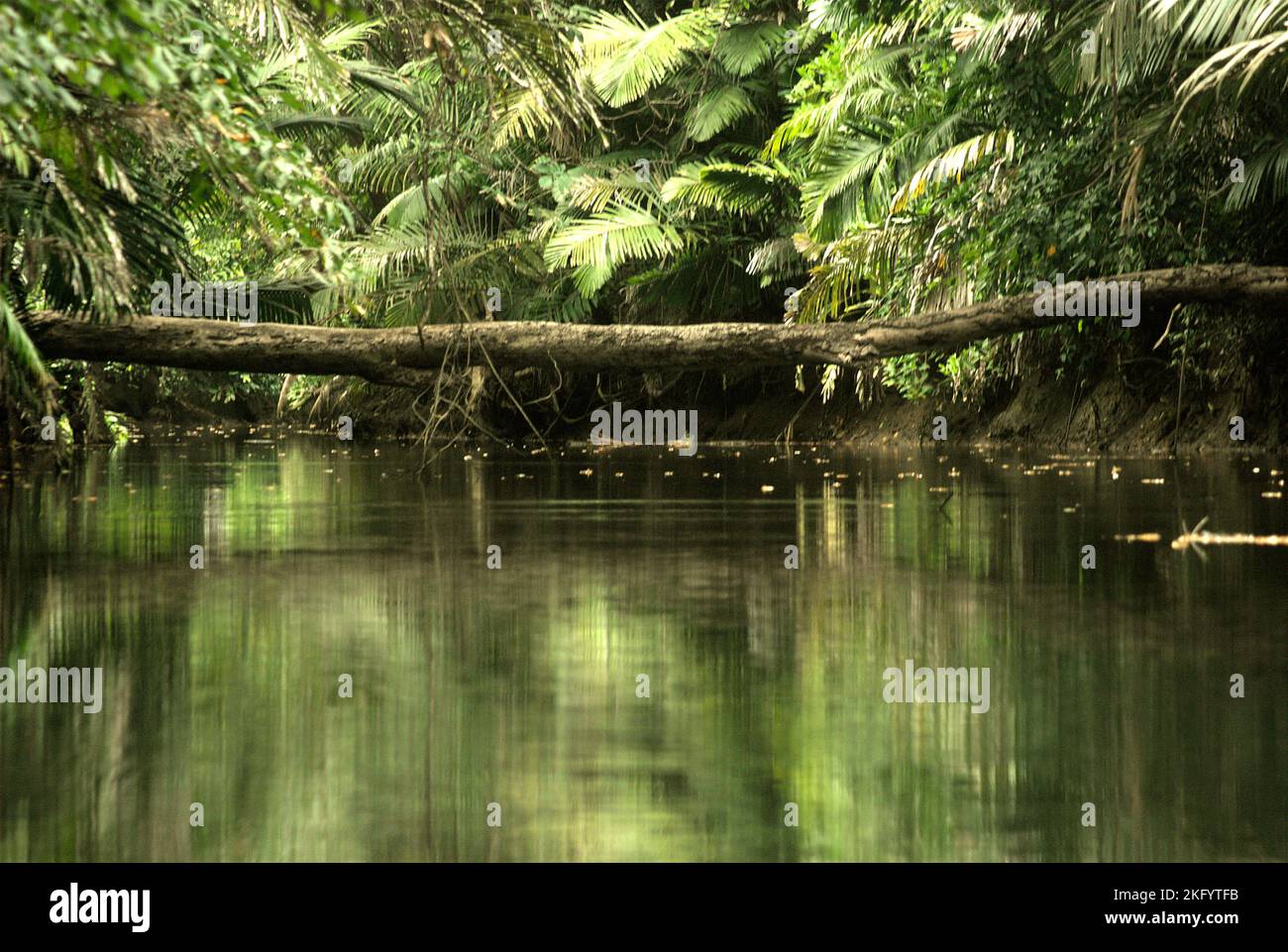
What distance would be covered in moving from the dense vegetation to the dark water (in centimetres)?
160

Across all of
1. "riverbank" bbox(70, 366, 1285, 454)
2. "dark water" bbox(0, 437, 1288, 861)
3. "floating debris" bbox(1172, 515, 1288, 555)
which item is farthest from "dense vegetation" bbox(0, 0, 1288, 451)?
"floating debris" bbox(1172, 515, 1288, 555)

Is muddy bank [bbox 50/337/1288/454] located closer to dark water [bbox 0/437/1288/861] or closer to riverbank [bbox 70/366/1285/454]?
riverbank [bbox 70/366/1285/454]

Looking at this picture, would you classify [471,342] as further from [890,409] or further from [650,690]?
[890,409]

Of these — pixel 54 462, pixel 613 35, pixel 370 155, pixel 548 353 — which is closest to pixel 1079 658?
pixel 548 353

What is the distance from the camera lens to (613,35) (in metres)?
20.3

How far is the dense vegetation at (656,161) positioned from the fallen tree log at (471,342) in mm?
322

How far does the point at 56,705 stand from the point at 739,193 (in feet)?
53.1

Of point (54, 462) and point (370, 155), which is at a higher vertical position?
point (370, 155)

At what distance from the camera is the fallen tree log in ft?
34.5

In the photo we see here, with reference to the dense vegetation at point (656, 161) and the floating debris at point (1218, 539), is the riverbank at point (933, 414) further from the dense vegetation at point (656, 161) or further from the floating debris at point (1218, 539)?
the floating debris at point (1218, 539)

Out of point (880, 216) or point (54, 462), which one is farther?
point (880, 216)

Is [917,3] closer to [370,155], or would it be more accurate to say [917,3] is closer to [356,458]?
[356,458]

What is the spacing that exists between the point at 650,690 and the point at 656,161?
60.0ft

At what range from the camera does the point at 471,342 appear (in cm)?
1055
